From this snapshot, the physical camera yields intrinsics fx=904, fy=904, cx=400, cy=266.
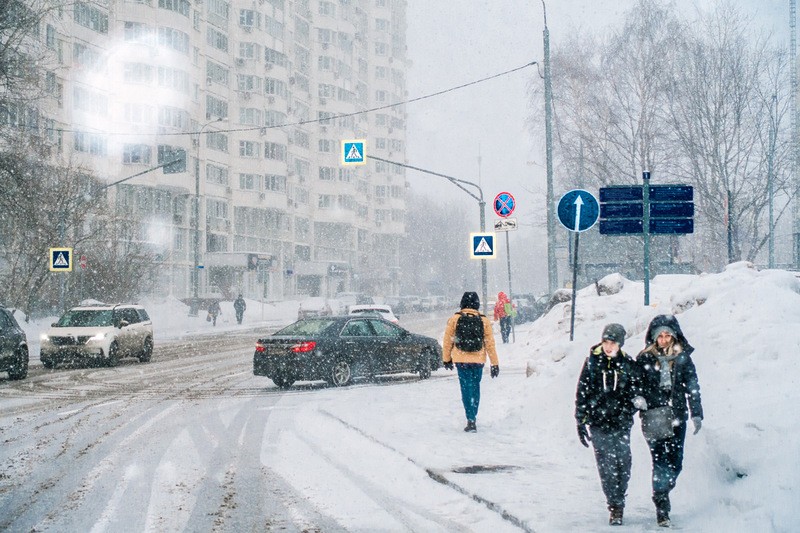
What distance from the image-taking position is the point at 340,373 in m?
18.6

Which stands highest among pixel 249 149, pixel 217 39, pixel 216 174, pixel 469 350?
pixel 217 39

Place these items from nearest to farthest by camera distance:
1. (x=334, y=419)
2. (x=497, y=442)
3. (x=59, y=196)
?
(x=497, y=442), (x=334, y=419), (x=59, y=196)

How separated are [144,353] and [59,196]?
14.5 m

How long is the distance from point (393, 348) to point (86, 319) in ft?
32.3

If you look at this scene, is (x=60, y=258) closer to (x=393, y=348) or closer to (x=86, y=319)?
(x=86, y=319)

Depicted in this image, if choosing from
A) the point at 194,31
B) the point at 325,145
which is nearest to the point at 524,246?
the point at 325,145

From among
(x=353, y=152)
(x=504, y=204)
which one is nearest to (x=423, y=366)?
(x=504, y=204)

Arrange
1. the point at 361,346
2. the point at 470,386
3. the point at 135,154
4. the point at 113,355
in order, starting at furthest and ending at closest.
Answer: the point at 135,154
the point at 113,355
the point at 361,346
the point at 470,386

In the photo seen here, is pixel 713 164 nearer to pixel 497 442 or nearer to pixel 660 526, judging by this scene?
pixel 497 442

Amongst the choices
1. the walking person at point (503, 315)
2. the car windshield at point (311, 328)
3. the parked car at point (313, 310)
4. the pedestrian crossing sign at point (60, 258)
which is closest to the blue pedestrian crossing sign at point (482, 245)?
the car windshield at point (311, 328)

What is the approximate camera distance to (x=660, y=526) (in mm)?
6652

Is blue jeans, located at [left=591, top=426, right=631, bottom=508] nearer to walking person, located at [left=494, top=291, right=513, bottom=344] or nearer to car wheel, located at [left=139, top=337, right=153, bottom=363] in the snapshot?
car wheel, located at [left=139, top=337, right=153, bottom=363]

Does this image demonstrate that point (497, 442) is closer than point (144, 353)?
Yes

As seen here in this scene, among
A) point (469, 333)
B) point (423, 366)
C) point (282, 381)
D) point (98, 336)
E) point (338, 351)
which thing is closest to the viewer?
point (469, 333)
